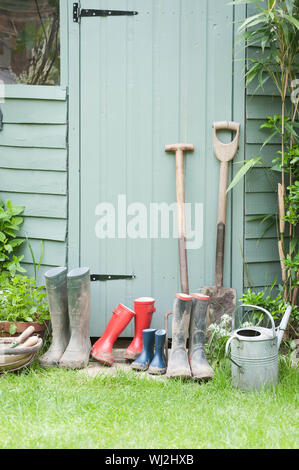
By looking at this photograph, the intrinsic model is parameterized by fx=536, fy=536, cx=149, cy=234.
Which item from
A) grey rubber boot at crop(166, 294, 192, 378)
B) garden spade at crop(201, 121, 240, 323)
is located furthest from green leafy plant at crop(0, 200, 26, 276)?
garden spade at crop(201, 121, 240, 323)

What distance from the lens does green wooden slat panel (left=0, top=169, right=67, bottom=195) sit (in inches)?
123

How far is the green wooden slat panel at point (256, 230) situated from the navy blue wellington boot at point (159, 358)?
0.84 meters

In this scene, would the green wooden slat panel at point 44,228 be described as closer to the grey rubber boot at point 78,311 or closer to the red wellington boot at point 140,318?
the grey rubber boot at point 78,311

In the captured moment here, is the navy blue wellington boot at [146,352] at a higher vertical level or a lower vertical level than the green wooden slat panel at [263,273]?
lower

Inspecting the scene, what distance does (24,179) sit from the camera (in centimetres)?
318

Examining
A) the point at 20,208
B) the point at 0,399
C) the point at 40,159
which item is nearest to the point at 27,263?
the point at 20,208

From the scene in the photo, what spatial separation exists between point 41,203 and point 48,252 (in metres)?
0.29

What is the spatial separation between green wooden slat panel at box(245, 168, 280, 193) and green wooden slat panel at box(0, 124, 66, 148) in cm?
109

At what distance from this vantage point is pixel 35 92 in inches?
122

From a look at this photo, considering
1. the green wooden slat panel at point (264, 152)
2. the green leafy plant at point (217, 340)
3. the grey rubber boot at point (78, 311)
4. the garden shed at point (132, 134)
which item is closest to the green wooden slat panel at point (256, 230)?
the garden shed at point (132, 134)

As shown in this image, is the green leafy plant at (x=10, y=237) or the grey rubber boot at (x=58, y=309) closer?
the grey rubber boot at (x=58, y=309)

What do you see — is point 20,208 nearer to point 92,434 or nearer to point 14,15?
point 14,15

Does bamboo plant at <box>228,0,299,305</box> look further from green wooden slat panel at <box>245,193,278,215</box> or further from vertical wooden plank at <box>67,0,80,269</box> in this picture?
vertical wooden plank at <box>67,0,80,269</box>

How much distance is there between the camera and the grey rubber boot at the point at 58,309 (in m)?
2.78
